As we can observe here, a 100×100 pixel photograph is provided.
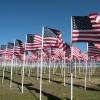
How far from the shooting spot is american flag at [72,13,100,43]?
20641mm

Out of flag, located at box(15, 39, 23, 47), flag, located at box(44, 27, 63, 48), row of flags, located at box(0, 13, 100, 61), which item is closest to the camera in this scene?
row of flags, located at box(0, 13, 100, 61)

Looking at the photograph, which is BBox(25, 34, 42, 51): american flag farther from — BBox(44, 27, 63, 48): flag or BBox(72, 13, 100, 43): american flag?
BBox(72, 13, 100, 43): american flag

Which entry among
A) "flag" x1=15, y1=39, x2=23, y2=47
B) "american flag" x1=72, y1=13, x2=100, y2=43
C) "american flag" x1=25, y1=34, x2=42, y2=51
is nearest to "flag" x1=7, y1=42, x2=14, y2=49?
"flag" x1=15, y1=39, x2=23, y2=47

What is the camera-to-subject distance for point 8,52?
38.7 meters

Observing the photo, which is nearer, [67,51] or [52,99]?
[52,99]

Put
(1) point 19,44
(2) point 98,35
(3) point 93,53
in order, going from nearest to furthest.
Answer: (2) point 98,35, (1) point 19,44, (3) point 93,53

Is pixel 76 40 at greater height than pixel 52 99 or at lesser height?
greater

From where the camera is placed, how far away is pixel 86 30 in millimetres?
21203

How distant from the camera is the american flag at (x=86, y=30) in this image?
67.7 feet

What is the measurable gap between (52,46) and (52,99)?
546cm

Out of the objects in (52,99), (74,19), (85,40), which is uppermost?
(74,19)

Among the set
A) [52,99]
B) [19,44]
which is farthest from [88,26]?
[19,44]

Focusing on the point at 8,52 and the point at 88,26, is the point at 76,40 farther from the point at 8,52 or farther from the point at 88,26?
the point at 8,52

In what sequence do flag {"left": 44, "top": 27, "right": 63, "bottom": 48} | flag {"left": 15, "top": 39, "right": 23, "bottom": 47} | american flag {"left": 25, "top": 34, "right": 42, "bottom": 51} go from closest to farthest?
flag {"left": 44, "top": 27, "right": 63, "bottom": 48} < american flag {"left": 25, "top": 34, "right": 42, "bottom": 51} < flag {"left": 15, "top": 39, "right": 23, "bottom": 47}
